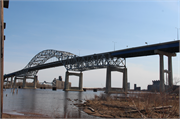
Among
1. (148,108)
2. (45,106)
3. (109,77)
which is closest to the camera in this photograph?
(148,108)

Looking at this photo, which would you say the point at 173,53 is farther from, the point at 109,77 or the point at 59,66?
the point at 59,66

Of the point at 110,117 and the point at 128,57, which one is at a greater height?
the point at 128,57

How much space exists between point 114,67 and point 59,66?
47.8m

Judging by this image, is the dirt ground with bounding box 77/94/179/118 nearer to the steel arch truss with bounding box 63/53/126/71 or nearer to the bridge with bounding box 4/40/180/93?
the bridge with bounding box 4/40/180/93

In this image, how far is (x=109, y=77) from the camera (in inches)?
2596

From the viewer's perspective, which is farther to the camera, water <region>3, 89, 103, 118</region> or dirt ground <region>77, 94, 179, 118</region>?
water <region>3, 89, 103, 118</region>

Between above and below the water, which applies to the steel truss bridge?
above

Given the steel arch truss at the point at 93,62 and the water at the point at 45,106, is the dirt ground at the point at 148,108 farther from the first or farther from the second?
the steel arch truss at the point at 93,62

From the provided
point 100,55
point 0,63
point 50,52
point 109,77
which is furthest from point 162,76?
point 50,52

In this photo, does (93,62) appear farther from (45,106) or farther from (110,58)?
(45,106)

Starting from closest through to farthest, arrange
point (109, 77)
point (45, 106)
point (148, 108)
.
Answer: point (148, 108) < point (45, 106) < point (109, 77)

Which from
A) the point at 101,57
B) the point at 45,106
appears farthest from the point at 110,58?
the point at 45,106

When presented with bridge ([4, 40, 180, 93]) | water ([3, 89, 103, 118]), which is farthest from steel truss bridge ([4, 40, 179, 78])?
water ([3, 89, 103, 118])

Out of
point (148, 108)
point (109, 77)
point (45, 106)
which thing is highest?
point (109, 77)
